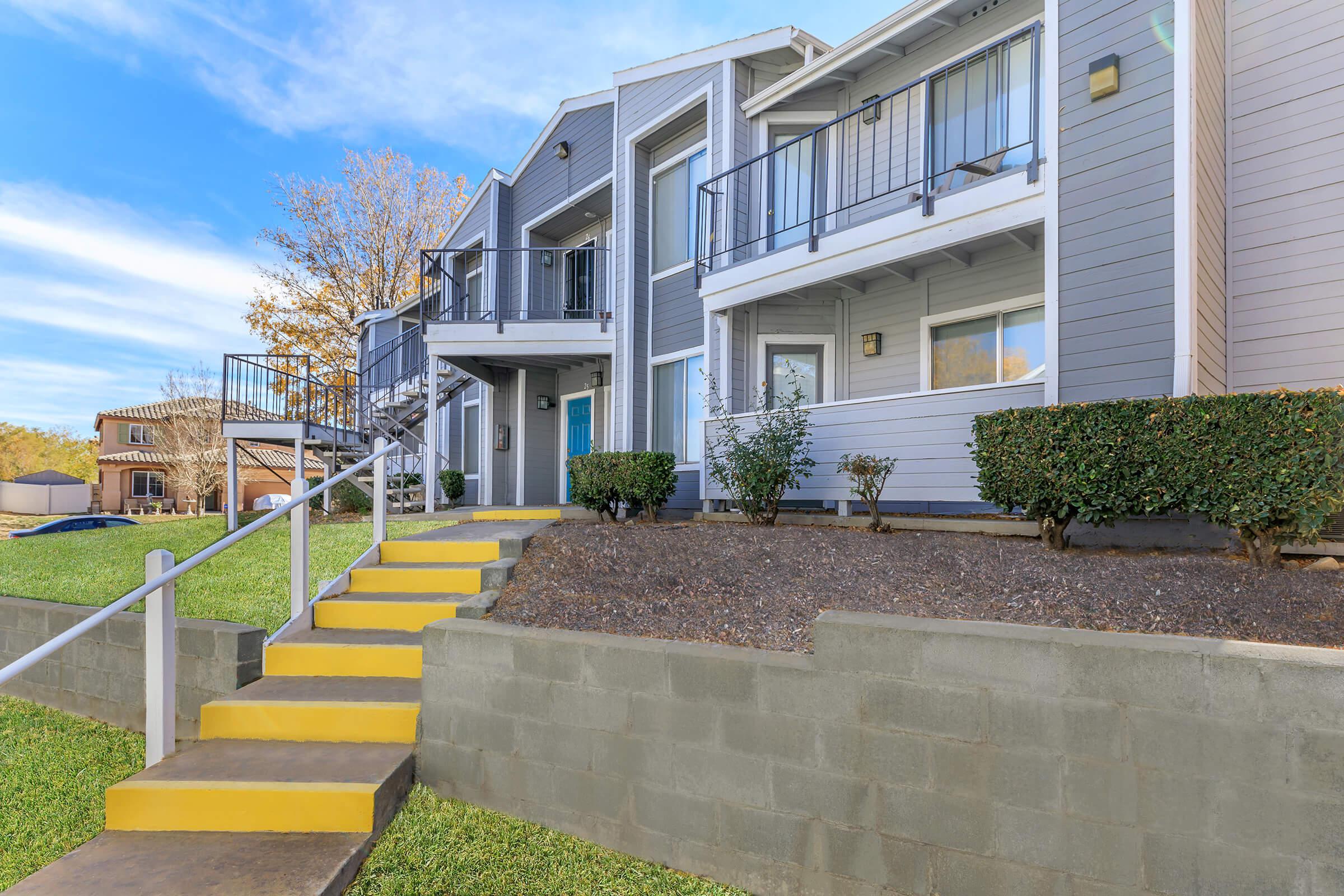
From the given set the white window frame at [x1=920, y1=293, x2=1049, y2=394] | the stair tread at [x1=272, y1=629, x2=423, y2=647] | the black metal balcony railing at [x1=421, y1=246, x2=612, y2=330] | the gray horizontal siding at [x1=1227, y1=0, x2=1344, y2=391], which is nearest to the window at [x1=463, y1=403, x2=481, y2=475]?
the black metal balcony railing at [x1=421, y1=246, x2=612, y2=330]

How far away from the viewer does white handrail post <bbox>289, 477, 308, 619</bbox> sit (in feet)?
15.5

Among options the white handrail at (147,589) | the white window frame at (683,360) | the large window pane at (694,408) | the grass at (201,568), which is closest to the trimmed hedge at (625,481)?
the white window frame at (683,360)

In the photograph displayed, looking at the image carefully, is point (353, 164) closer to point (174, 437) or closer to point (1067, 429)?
point (174, 437)

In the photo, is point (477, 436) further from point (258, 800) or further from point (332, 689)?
point (258, 800)

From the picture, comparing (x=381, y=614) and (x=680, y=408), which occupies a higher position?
(x=680, y=408)

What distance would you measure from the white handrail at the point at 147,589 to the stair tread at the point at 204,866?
0.85 meters

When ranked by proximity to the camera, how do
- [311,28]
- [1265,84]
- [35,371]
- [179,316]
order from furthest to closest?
[35,371] → [179,316] → [311,28] → [1265,84]

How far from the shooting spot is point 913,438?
22.1ft

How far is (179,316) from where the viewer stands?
1180 inches

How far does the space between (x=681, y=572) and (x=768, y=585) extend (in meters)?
0.68

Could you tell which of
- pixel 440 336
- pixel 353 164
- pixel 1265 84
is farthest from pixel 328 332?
pixel 1265 84

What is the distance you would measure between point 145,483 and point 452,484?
3033 cm

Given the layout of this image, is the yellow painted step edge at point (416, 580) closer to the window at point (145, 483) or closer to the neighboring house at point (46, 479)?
the neighboring house at point (46, 479)

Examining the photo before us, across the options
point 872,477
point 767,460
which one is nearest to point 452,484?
point 767,460
